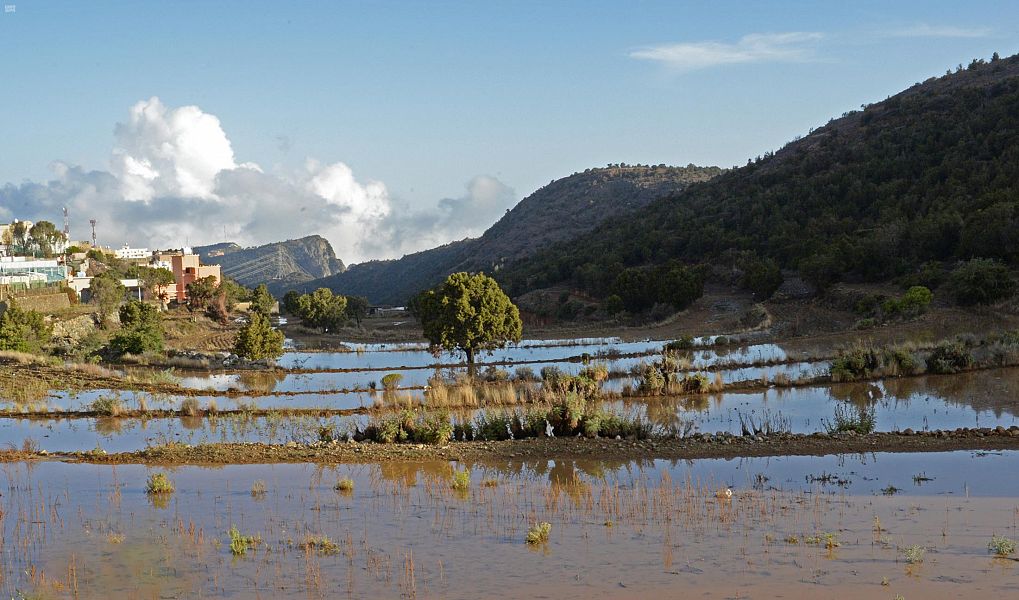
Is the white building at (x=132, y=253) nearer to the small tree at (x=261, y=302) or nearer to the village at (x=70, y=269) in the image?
the village at (x=70, y=269)

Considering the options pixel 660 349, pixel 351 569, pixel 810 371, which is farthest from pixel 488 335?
pixel 351 569

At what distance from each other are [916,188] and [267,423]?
56302 mm

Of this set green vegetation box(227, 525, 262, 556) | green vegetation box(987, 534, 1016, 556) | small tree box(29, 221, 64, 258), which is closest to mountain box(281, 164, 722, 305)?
small tree box(29, 221, 64, 258)

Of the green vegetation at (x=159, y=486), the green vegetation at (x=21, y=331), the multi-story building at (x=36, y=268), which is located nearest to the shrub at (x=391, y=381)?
the green vegetation at (x=159, y=486)

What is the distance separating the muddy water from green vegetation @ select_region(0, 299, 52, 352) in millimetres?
30217

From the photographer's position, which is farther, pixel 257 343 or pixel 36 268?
pixel 36 268

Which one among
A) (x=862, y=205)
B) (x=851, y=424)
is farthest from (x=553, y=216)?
(x=851, y=424)

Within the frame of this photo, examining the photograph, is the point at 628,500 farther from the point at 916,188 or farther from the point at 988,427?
the point at 916,188

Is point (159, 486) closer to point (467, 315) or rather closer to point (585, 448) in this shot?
point (585, 448)

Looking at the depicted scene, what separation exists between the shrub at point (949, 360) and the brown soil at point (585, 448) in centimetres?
910

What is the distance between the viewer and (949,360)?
2595cm

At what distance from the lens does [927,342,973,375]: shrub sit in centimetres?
2556

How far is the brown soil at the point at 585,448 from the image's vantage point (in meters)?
16.5

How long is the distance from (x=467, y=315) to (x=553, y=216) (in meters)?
102
